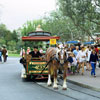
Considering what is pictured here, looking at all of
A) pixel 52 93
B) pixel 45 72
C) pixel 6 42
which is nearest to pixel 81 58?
pixel 45 72

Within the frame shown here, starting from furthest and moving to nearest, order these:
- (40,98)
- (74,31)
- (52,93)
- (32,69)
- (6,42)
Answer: (6,42) → (74,31) → (32,69) → (52,93) → (40,98)

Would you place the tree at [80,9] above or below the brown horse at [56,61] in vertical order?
above

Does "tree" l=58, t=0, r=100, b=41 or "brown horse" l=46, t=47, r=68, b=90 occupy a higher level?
"tree" l=58, t=0, r=100, b=41

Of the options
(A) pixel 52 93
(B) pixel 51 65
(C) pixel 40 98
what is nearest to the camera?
(C) pixel 40 98

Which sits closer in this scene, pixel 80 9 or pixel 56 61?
pixel 56 61

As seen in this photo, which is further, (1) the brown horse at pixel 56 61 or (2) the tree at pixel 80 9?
(2) the tree at pixel 80 9

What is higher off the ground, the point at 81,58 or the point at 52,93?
the point at 81,58

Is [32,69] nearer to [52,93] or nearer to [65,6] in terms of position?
[52,93]

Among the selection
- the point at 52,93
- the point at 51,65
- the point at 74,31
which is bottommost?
the point at 52,93

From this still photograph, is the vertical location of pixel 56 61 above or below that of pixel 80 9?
below

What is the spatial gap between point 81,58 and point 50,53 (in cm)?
394

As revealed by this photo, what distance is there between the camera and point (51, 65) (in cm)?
980

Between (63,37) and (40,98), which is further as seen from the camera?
(63,37)

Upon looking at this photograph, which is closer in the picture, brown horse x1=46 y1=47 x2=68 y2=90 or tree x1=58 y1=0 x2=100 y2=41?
brown horse x1=46 y1=47 x2=68 y2=90
